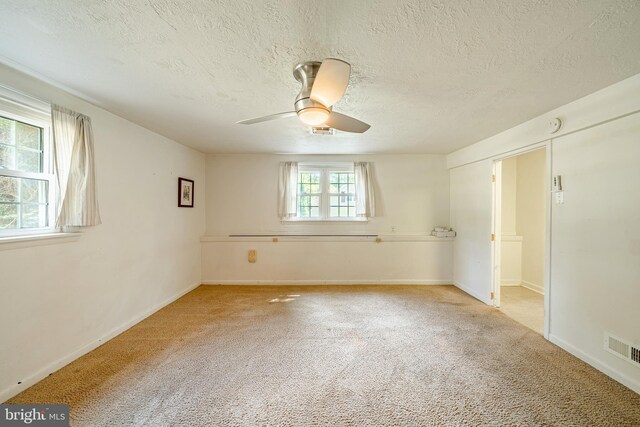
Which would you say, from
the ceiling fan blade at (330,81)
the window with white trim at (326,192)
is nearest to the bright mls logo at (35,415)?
the ceiling fan blade at (330,81)

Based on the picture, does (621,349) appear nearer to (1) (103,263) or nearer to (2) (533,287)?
(2) (533,287)

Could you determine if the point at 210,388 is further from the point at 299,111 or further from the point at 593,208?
the point at 593,208

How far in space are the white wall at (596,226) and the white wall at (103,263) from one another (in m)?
4.41

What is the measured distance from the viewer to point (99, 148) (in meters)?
2.34

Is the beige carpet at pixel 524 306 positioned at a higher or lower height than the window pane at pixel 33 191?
lower

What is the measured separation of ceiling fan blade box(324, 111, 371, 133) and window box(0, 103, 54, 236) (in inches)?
91.8

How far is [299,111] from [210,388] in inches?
82.2

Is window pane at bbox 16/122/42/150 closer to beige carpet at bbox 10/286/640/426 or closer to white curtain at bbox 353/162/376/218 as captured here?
beige carpet at bbox 10/286/640/426

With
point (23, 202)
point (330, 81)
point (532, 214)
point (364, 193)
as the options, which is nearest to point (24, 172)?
point (23, 202)

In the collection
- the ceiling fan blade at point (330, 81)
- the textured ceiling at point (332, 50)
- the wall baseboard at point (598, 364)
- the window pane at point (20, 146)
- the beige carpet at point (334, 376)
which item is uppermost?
the textured ceiling at point (332, 50)

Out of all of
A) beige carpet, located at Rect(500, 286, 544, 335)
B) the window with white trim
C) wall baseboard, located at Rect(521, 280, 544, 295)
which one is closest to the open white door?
beige carpet, located at Rect(500, 286, 544, 335)

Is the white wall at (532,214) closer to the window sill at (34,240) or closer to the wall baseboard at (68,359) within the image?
the wall baseboard at (68,359)

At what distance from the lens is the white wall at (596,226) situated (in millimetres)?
1778

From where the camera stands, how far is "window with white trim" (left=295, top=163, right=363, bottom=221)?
4434mm
